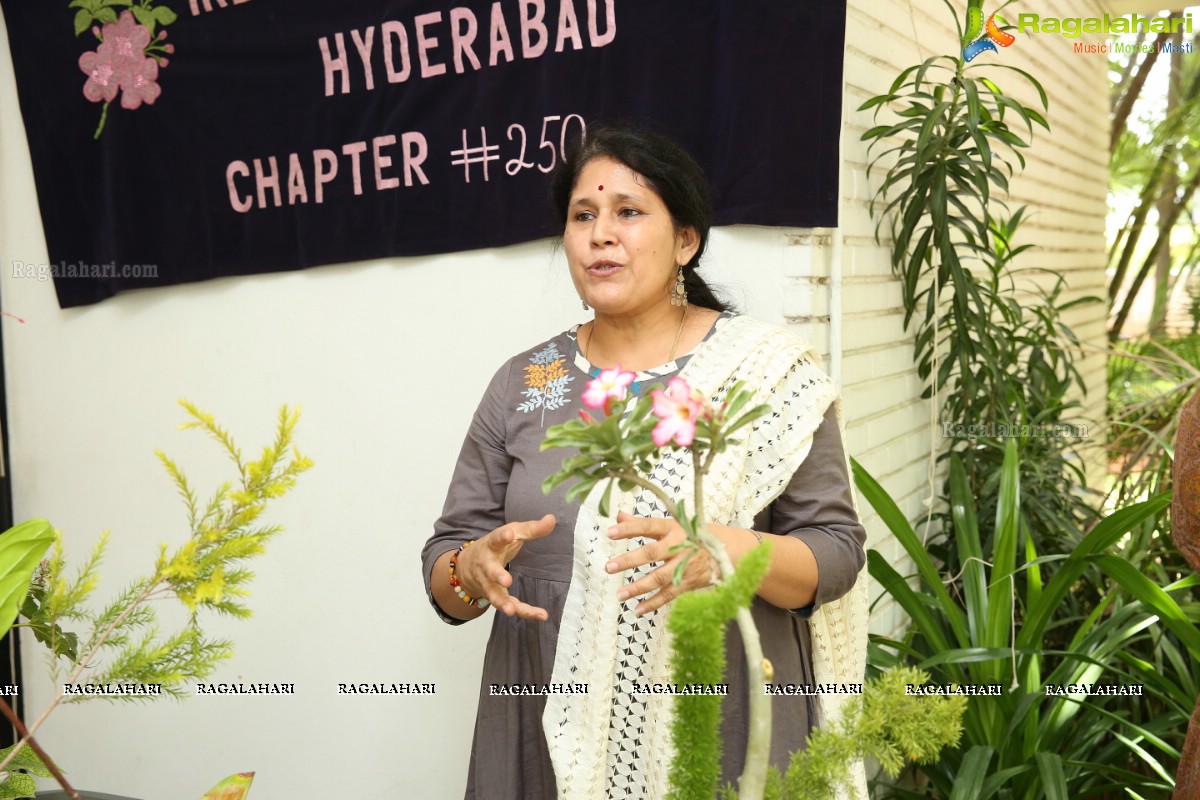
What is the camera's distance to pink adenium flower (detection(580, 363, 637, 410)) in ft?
2.47

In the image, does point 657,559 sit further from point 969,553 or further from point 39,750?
point 969,553

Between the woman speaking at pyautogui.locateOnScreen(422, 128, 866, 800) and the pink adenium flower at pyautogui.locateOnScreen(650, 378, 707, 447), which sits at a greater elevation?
the pink adenium flower at pyautogui.locateOnScreen(650, 378, 707, 447)

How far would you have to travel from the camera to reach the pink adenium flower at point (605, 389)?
29.6 inches

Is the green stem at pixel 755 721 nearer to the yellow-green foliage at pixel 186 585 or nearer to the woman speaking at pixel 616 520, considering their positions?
the yellow-green foliage at pixel 186 585

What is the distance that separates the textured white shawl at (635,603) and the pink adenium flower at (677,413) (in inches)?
29.8

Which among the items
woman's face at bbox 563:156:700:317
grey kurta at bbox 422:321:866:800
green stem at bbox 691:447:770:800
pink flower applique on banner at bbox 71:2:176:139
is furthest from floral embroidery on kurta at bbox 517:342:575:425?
pink flower applique on banner at bbox 71:2:176:139

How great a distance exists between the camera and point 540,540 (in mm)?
1647

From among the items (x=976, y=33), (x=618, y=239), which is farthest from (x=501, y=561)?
(x=976, y=33)

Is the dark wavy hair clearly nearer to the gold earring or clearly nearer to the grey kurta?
the gold earring

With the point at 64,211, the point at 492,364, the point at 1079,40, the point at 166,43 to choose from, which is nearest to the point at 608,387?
the point at 492,364

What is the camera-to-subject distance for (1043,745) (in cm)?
220

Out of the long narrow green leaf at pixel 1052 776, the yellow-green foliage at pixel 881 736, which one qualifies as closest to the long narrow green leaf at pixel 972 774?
the long narrow green leaf at pixel 1052 776

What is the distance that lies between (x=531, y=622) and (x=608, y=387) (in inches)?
39.9

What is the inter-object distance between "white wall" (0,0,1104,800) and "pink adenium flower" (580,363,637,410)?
1337 millimetres
